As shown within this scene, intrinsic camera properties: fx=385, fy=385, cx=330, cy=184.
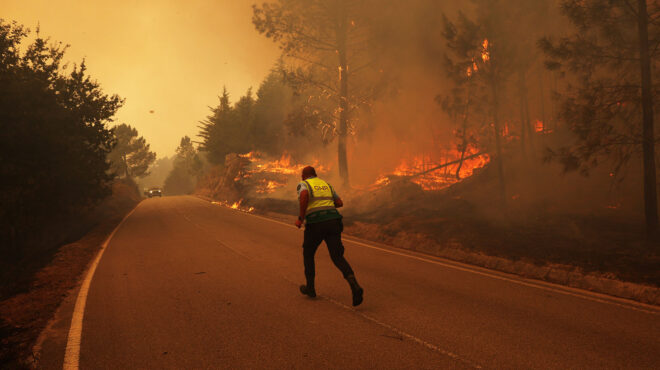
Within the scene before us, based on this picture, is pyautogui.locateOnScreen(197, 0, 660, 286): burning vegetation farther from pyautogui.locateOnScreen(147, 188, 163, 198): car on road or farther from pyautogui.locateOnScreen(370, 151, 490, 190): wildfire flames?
pyautogui.locateOnScreen(147, 188, 163, 198): car on road

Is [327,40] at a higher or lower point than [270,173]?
higher

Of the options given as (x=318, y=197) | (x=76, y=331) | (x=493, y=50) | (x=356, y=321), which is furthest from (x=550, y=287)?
(x=493, y=50)

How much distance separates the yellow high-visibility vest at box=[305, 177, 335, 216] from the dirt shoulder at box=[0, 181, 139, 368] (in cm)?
380

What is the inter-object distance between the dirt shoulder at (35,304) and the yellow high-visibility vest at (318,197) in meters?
3.80

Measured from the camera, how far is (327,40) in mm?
23938

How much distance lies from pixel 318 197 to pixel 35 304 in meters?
5.22

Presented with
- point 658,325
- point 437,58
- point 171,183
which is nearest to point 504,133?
point 437,58

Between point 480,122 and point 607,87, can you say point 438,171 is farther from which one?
point 607,87

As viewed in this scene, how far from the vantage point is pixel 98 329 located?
518cm

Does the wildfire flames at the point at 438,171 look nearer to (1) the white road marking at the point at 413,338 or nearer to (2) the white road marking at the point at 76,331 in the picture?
(2) the white road marking at the point at 76,331

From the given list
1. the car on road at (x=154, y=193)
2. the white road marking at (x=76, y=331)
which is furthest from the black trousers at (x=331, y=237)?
the car on road at (x=154, y=193)

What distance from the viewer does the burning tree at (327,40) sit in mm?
22359

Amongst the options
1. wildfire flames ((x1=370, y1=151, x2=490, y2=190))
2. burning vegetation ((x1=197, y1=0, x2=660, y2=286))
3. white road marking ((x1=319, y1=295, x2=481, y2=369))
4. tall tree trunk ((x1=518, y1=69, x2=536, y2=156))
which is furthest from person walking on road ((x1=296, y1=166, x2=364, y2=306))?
tall tree trunk ((x1=518, y1=69, x2=536, y2=156))

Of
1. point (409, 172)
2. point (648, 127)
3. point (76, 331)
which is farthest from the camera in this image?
point (409, 172)
